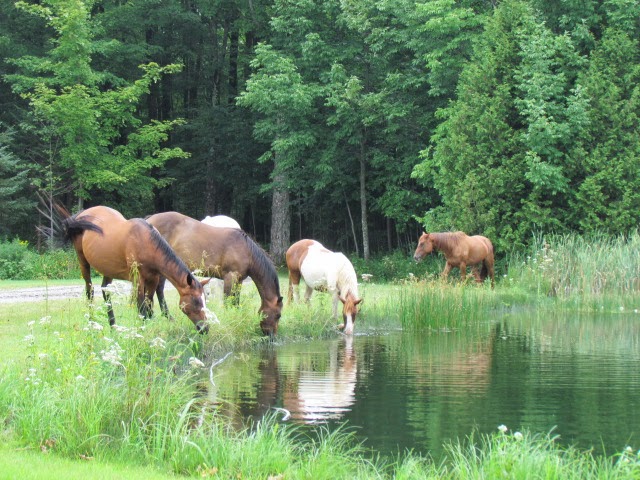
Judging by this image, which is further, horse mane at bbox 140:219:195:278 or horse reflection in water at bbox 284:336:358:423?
horse mane at bbox 140:219:195:278

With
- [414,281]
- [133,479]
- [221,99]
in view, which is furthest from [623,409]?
[221,99]

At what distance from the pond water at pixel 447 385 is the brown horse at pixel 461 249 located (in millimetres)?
7170

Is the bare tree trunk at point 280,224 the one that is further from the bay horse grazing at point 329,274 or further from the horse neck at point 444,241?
the bay horse grazing at point 329,274

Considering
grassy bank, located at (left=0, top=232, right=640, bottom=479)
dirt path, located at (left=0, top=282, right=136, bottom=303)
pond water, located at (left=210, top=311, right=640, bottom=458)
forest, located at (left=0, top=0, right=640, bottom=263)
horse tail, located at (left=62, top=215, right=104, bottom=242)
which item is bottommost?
pond water, located at (left=210, top=311, right=640, bottom=458)

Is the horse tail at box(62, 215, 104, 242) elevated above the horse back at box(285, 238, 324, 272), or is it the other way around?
the horse tail at box(62, 215, 104, 242)

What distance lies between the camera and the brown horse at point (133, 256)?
11094 millimetres

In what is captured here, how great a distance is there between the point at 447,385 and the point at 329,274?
18.1 feet

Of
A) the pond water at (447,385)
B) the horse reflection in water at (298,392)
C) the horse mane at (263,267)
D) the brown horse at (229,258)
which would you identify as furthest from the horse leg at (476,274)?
the horse reflection in water at (298,392)

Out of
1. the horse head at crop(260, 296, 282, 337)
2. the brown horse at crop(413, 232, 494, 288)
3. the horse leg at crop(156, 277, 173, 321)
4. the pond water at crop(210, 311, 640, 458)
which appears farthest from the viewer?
the brown horse at crop(413, 232, 494, 288)

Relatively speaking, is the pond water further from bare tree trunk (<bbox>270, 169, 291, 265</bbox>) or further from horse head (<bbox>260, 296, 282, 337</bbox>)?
bare tree trunk (<bbox>270, 169, 291, 265</bbox>)

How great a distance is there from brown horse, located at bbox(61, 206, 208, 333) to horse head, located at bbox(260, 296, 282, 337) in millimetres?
1993

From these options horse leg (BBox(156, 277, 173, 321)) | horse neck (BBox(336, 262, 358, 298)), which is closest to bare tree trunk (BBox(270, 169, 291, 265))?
horse neck (BBox(336, 262, 358, 298))

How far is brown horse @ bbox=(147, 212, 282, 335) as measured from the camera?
43.7ft

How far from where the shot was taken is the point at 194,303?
36.3 feet
